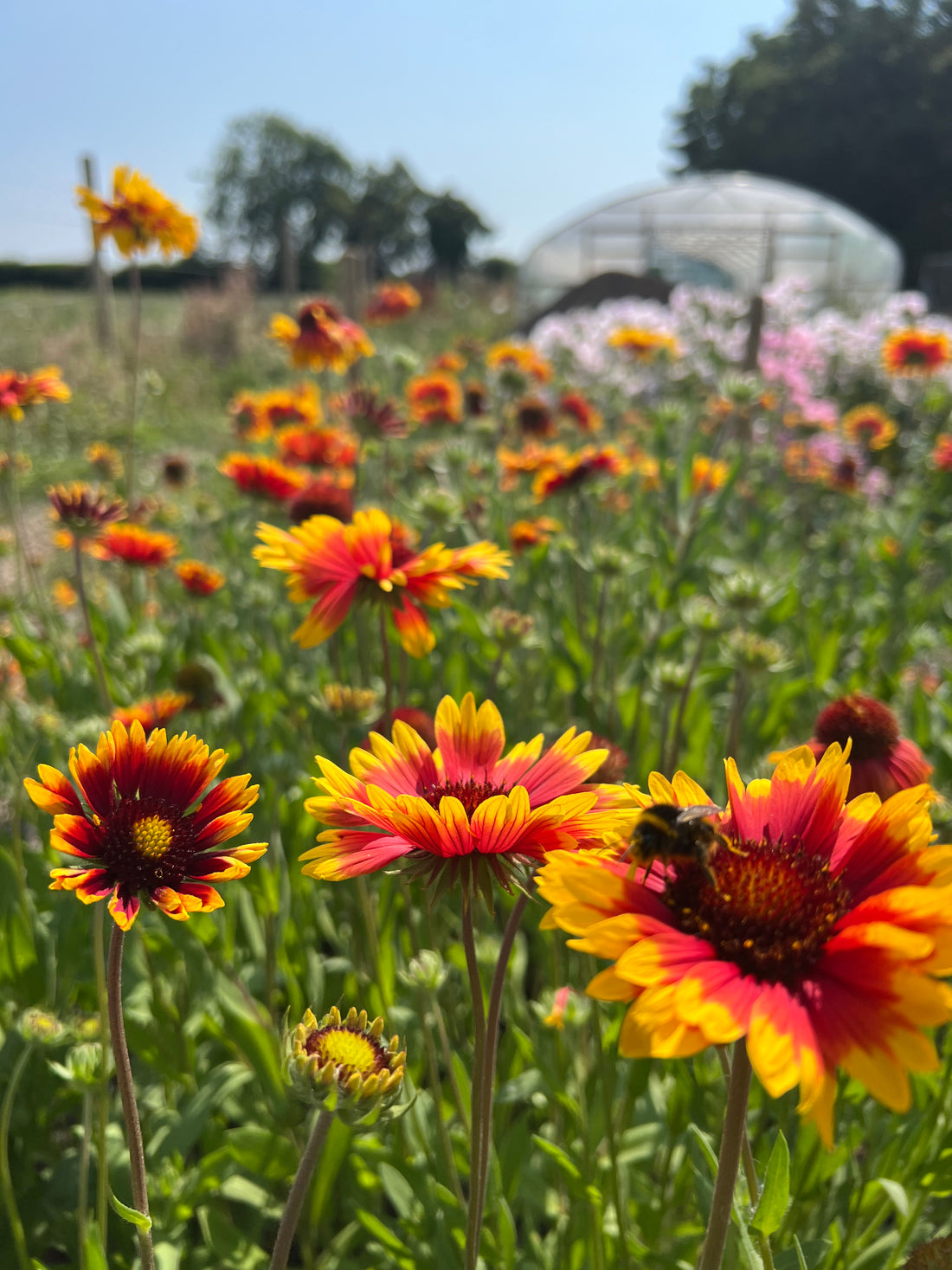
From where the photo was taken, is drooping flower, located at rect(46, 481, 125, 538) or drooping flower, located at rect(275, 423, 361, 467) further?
drooping flower, located at rect(275, 423, 361, 467)

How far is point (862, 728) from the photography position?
1.18 meters

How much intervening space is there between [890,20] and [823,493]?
2785 cm

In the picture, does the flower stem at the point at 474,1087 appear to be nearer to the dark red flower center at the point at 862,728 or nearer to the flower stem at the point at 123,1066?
the flower stem at the point at 123,1066

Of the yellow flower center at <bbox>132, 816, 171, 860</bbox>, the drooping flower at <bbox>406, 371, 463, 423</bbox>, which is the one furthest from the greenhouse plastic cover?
the yellow flower center at <bbox>132, 816, 171, 860</bbox>

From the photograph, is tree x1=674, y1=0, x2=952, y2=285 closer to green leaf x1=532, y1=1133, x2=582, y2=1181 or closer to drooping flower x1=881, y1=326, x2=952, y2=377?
drooping flower x1=881, y1=326, x2=952, y2=377

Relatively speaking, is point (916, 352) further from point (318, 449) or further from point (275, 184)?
point (275, 184)

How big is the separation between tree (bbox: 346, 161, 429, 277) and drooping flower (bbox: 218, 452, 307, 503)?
35.2 meters

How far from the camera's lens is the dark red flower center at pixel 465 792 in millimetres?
689

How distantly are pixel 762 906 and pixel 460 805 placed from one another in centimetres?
18

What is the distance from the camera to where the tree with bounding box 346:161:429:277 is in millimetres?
35719

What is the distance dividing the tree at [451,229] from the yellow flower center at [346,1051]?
35689 millimetres

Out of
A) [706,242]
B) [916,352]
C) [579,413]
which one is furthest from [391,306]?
[706,242]

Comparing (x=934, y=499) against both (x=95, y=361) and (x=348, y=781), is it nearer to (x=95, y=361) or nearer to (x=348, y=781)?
(x=348, y=781)

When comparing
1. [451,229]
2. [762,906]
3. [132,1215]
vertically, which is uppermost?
[451,229]
